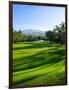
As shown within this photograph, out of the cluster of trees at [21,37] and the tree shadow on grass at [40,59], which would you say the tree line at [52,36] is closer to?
the cluster of trees at [21,37]

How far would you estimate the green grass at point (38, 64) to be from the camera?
2494mm

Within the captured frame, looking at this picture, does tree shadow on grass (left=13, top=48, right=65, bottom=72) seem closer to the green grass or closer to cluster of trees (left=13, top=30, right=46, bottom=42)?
the green grass

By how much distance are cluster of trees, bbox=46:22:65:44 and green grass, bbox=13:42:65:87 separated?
0.06 metres

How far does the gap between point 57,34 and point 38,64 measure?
399mm

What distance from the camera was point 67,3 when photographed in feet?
8.65

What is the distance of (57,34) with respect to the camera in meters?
2.62

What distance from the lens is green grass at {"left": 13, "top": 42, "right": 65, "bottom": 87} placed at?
2.49 metres

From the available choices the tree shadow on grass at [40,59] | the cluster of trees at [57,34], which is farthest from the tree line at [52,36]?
the tree shadow on grass at [40,59]

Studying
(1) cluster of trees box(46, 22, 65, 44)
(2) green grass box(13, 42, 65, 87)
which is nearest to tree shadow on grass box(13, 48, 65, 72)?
(2) green grass box(13, 42, 65, 87)

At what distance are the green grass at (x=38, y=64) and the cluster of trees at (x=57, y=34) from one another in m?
0.06

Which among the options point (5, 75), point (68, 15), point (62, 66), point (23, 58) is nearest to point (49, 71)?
point (62, 66)

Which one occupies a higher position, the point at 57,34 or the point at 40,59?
the point at 57,34

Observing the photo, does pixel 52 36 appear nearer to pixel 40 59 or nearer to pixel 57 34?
pixel 57 34

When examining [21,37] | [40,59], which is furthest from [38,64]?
[21,37]
